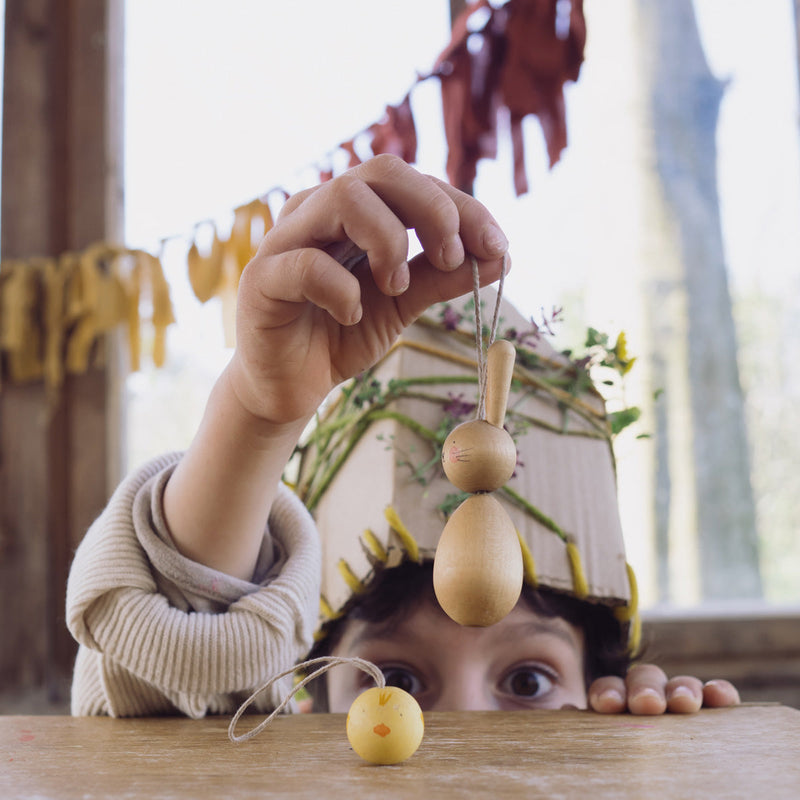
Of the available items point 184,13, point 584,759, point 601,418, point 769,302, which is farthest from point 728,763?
point 184,13

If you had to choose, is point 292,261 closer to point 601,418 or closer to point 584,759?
point 584,759

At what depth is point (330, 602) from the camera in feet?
3.21

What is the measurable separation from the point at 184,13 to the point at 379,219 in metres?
1.94

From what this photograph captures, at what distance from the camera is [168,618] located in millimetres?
698

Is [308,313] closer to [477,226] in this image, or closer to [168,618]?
[477,226]

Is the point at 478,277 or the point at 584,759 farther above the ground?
the point at 478,277

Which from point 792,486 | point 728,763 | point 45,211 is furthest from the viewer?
point 792,486

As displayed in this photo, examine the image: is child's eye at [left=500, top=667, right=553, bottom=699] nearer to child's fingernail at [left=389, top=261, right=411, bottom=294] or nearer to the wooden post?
child's fingernail at [left=389, top=261, right=411, bottom=294]

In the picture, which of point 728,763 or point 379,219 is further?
point 379,219

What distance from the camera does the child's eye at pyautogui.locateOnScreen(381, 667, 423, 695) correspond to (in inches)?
37.3

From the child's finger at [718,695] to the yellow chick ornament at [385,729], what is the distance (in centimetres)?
40

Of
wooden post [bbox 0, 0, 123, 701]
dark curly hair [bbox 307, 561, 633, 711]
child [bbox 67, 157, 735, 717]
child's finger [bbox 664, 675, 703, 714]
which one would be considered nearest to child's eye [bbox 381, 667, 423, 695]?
dark curly hair [bbox 307, 561, 633, 711]

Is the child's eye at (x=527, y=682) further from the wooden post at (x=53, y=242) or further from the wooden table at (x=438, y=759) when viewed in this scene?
the wooden post at (x=53, y=242)

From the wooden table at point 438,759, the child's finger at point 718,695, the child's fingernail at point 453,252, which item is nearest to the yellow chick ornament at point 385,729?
the wooden table at point 438,759
